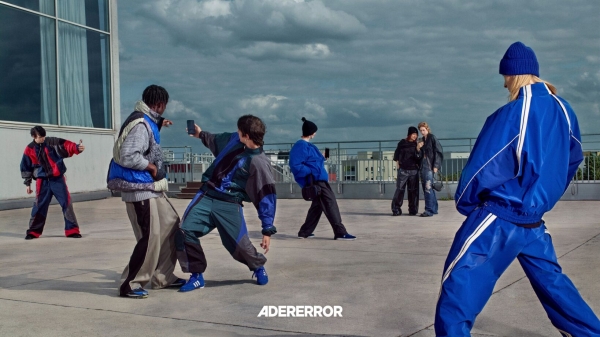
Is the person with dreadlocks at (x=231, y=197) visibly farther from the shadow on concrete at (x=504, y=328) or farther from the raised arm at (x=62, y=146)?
the raised arm at (x=62, y=146)

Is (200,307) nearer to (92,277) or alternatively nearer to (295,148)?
(92,277)

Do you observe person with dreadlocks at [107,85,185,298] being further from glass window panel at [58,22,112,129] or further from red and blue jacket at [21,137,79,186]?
glass window panel at [58,22,112,129]

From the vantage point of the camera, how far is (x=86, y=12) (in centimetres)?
2153

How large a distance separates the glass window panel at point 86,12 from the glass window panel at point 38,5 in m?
0.34

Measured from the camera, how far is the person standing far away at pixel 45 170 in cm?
1100

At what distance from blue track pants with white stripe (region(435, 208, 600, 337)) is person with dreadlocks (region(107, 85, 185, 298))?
3331 millimetres

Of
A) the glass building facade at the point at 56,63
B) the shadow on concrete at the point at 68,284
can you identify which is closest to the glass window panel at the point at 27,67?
the glass building facade at the point at 56,63

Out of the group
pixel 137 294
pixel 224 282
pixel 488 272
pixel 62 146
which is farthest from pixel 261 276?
pixel 62 146

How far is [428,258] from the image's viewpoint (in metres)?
8.23

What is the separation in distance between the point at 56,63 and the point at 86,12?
2.14 meters

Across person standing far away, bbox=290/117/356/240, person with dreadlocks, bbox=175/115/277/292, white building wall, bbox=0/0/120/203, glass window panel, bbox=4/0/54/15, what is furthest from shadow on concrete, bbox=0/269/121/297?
glass window panel, bbox=4/0/54/15

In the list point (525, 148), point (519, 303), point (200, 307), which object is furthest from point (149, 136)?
point (525, 148)

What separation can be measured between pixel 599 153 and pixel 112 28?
46.4 feet

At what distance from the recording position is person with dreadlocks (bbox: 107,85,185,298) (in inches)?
239
